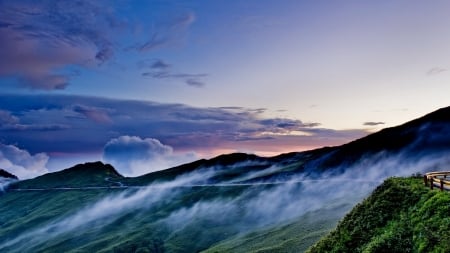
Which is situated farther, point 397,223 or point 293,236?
point 293,236

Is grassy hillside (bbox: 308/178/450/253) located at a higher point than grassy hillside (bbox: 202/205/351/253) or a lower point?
higher

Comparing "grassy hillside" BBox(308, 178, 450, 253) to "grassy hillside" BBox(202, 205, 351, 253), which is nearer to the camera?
"grassy hillside" BBox(308, 178, 450, 253)

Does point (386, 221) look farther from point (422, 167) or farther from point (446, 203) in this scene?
point (422, 167)

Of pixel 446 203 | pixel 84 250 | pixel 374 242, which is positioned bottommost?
pixel 84 250

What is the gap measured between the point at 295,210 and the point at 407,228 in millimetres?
139105

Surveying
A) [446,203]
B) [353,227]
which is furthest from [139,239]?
[446,203]

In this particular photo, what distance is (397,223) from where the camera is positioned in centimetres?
4091

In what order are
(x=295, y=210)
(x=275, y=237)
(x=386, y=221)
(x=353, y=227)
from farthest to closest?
(x=295, y=210), (x=275, y=237), (x=353, y=227), (x=386, y=221)

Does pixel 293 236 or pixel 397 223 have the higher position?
pixel 397 223

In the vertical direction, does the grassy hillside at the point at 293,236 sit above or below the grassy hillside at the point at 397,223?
below

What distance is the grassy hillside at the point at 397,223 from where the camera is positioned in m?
34.5

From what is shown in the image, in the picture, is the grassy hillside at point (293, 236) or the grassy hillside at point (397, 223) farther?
the grassy hillside at point (293, 236)

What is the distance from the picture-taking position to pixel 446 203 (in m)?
36.3

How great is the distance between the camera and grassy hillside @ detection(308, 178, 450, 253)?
3453cm
